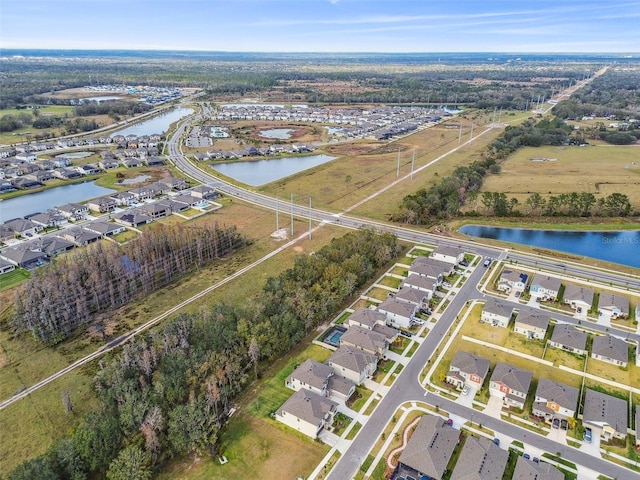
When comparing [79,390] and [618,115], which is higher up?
[618,115]

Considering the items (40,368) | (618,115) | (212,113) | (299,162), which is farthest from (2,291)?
(618,115)

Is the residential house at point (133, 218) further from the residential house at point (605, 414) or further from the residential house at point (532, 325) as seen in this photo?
the residential house at point (605, 414)

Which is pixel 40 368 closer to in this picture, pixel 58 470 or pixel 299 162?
pixel 58 470

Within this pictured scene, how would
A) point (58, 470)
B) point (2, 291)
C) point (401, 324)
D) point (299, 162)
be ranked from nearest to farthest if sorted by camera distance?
point (58, 470), point (401, 324), point (2, 291), point (299, 162)

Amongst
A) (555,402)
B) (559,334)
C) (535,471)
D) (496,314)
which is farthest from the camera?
(496,314)

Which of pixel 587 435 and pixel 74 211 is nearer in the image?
pixel 587 435

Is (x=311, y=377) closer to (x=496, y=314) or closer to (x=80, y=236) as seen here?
(x=496, y=314)

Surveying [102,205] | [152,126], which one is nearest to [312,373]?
[102,205]
